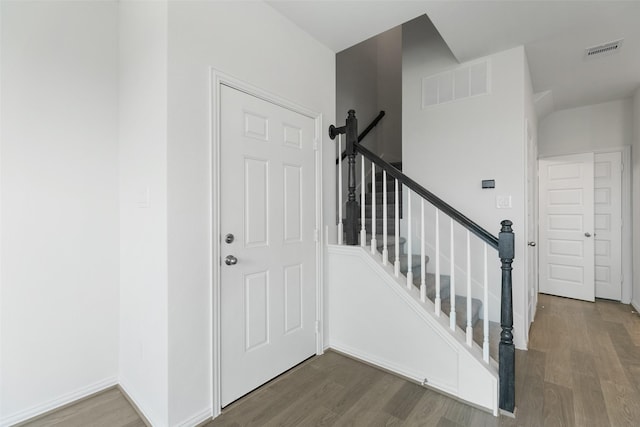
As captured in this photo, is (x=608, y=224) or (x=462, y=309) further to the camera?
(x=608, y=224)

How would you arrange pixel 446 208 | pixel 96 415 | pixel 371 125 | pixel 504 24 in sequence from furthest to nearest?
1. pixel 371 125
2. pixel 504 24
3. pixel 446 208
4. pixel 96 415

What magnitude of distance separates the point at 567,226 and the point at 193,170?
16.4ft

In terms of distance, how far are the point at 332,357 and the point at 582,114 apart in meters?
4.81

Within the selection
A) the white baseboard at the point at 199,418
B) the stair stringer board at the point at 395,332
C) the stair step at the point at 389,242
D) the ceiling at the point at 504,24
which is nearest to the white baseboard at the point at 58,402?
the white baseboard at the point at 199,418

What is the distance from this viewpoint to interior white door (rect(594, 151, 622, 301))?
4.03 metres

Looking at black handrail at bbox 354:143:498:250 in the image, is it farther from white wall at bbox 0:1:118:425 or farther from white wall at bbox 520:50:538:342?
white wall at bbox 0:1:118:425

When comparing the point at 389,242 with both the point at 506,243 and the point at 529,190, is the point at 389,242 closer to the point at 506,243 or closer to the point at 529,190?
the point at 506,243

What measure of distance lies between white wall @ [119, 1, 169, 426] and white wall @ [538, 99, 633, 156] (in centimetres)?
513

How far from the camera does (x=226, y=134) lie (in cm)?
182

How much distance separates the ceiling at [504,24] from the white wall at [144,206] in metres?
0.93

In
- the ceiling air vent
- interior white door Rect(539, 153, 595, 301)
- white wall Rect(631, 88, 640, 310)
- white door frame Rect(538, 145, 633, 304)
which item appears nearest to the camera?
the ceiling air vent

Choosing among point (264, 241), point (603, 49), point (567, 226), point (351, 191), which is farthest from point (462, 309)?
point (567, 226)

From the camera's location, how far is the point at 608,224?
4.09 metres

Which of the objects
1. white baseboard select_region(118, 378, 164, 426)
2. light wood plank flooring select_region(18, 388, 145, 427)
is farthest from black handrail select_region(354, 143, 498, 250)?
light wood plank flooring select_region(18, 388, 145, 427)
